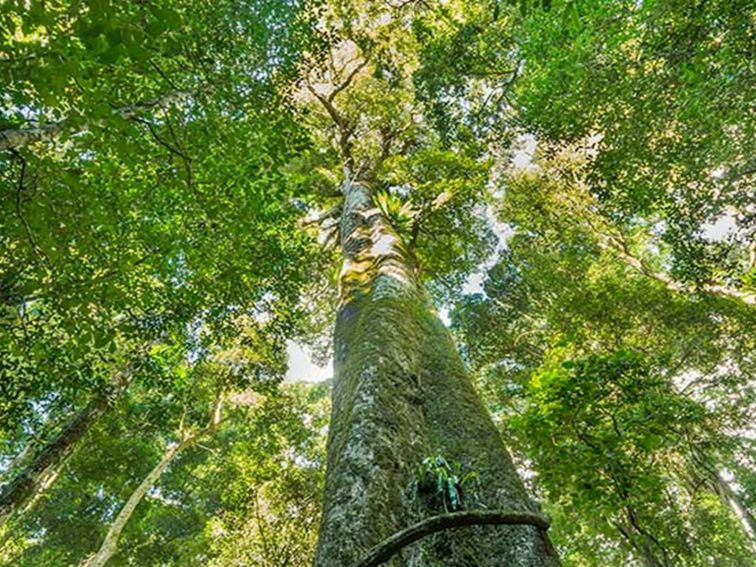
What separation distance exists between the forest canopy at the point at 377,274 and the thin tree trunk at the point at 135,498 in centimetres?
9

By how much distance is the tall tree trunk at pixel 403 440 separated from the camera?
2.34 meters

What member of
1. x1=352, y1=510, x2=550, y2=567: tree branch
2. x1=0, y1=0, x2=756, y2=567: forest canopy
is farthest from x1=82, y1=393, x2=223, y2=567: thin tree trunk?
x1=352, y1=510, x2=550, y2=567: tree branch

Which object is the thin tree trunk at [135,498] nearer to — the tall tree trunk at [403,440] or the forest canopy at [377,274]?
the forest canopy at [377,274]

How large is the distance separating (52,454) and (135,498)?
11.6ft

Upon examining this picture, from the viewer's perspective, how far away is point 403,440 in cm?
304

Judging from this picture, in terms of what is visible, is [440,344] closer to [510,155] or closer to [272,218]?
[272,218]

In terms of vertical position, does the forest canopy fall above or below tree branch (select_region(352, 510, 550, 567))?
above

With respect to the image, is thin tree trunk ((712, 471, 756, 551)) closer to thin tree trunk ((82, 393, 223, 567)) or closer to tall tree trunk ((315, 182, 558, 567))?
tall tree trunk ((315, 182, 558, 567))

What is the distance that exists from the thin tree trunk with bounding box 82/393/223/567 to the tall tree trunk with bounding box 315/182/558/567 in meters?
8.13

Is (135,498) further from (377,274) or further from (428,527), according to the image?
(428,527)

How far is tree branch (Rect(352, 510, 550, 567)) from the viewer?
1.66m

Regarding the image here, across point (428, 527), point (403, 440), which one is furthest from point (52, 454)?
point (428, 527)

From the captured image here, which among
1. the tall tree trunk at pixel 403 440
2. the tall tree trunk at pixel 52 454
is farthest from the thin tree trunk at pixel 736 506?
the tall tree trunk at pixel 52 454

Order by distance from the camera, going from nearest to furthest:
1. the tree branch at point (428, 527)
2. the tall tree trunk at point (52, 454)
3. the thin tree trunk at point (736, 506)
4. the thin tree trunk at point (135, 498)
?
the tree branch at point (428, 527)
the tall tree trunk at point (52, 454)
the thin tree trunk at point (135, 498)
the thin tree trunk at point (736, 506)
